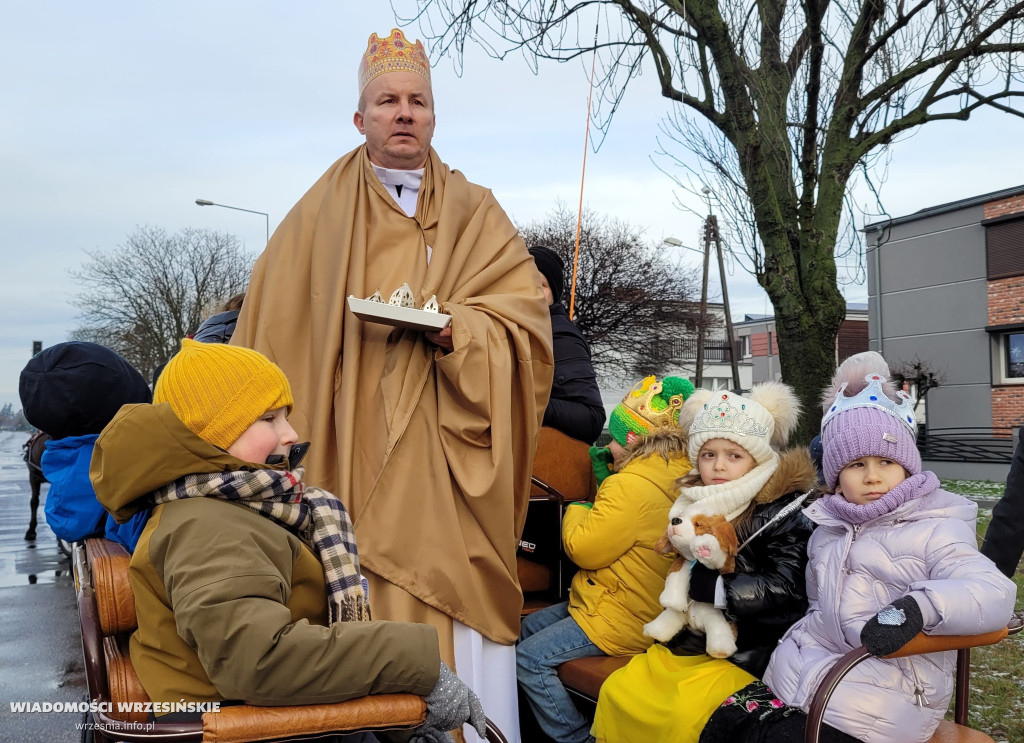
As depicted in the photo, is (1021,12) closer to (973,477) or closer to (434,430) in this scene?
(434,430)

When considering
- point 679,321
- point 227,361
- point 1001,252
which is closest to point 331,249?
point 227,361

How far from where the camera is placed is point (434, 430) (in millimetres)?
2941

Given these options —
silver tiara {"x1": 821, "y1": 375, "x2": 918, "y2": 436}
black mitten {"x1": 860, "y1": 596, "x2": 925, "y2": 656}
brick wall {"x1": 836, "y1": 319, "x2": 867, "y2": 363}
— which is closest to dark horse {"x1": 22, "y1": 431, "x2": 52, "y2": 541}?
silver tiara {"x1": 821, "y1": 375, "x2": 918, "y2": 436}

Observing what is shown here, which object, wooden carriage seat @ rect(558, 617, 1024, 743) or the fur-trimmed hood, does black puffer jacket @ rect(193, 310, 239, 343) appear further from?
the fur-trimmed hood

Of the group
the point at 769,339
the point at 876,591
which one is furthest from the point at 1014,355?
the point at 876,591

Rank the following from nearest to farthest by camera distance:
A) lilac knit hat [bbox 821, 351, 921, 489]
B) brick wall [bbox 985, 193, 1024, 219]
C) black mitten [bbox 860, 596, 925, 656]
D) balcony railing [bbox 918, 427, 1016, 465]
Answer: black mitten [bbox 860, 596, 925, 656]
lilac knit hat [bbox 821, 351, 921, 489]
balcony railing [bbox 918, 427, 1016, 465]
brick wall [bbox 985, 193, 1024, 219]

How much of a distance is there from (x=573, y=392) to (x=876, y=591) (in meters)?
1.79

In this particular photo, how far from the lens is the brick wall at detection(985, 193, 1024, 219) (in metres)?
24.5

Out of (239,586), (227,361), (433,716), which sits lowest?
(433,716)

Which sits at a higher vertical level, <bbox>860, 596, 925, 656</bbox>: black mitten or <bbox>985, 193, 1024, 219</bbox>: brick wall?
<bbox>985, 193, 1024, 219</bbox>: brick wall

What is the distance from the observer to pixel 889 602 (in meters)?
2.39

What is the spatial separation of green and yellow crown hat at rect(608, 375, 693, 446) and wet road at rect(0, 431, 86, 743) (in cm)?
217

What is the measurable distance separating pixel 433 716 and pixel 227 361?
819mm

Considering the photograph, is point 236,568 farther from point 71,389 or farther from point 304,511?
point 71,389
